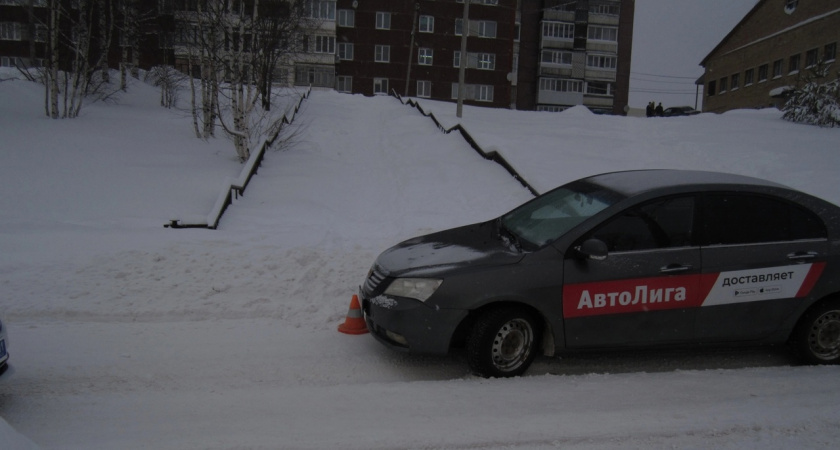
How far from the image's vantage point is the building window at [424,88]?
58125 mm

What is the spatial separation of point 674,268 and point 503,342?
153cm

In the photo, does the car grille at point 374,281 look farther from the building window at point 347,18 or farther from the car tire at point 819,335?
the building window at point 347,18

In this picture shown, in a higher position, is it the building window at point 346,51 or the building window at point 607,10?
the building window at point 607,10

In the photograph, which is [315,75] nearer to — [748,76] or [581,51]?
[581,51]

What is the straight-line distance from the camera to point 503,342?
15.8 feet

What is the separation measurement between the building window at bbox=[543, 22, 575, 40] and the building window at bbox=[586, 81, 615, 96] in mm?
6103

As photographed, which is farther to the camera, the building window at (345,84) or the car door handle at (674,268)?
the building window at (345,84)

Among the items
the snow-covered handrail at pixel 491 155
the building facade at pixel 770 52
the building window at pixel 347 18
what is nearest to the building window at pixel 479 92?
the building window at pixel 347 18

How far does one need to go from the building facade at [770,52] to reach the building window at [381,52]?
103ft

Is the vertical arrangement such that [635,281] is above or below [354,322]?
above

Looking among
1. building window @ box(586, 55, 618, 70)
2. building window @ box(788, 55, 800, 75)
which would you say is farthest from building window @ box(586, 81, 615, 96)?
building window @ box(788, 55, 800, 75)

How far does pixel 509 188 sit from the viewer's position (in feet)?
45.0

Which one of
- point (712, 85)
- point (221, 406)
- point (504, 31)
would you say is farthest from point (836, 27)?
point (221, 406)

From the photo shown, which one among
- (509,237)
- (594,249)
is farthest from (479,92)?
(594,249)
